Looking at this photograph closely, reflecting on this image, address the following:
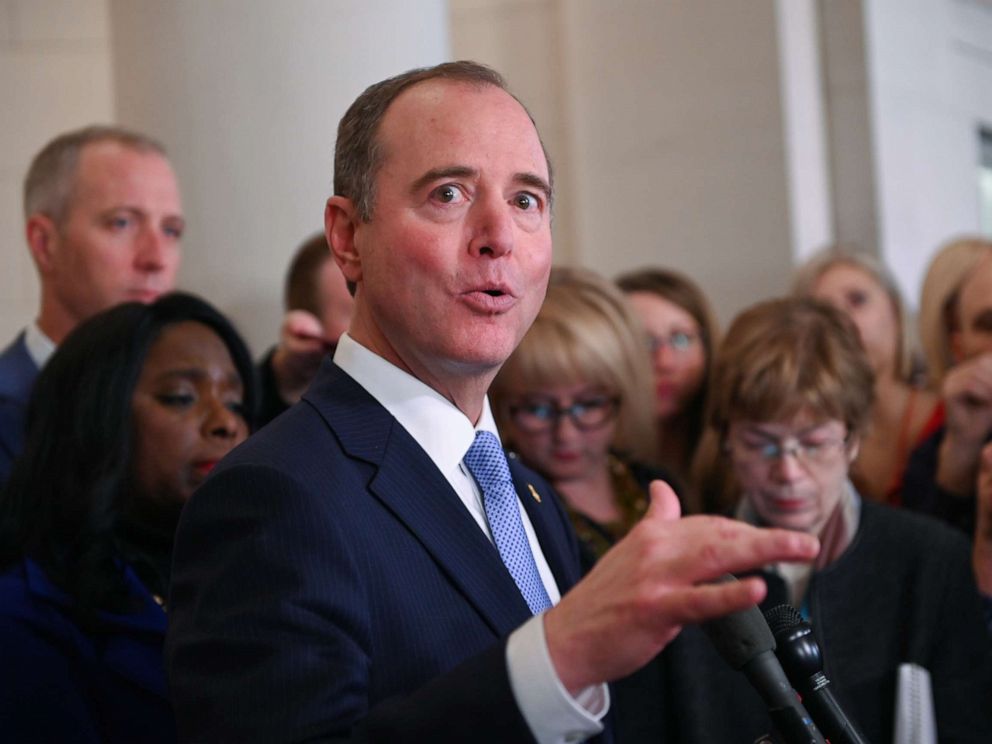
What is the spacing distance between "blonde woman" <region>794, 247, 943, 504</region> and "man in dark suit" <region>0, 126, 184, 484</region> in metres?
1.78

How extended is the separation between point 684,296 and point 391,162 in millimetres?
2612

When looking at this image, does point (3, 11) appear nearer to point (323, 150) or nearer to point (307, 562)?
point (323, 150)

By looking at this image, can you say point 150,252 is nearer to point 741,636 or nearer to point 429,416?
point 429,416

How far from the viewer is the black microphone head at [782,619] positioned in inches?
59.7

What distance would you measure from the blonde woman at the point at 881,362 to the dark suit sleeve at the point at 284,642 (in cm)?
255

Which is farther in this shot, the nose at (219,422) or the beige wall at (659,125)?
the beige wall at (659,125)

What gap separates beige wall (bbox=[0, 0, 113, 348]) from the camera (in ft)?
18.5

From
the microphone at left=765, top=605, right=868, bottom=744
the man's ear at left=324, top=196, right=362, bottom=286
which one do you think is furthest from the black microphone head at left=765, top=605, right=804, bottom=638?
the man's ear at left=324, top=196, right=362, bottom=286

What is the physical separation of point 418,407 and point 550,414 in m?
1.60

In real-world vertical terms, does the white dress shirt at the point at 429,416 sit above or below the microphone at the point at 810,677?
above

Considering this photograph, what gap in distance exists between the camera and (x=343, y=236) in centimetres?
176

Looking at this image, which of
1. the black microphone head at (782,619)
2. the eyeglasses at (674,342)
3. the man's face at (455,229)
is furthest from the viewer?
the eyeglasses at (674,342)

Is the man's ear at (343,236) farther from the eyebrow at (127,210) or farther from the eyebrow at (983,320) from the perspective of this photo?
the eyebrow at (983,320)

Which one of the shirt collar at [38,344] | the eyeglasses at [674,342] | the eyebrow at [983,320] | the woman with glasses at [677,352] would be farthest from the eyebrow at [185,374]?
the eyebrow at [983,320]
